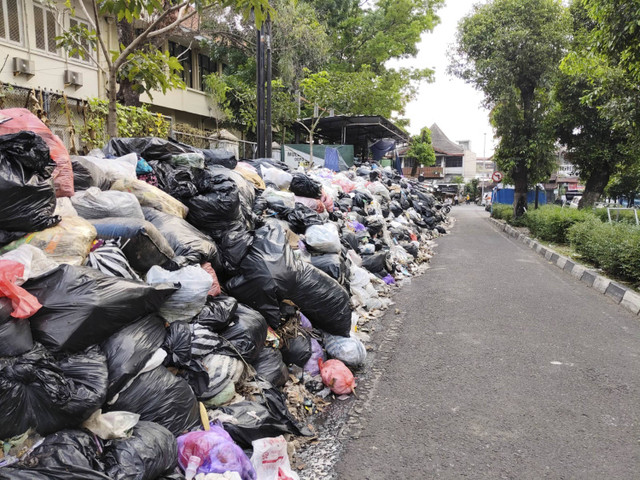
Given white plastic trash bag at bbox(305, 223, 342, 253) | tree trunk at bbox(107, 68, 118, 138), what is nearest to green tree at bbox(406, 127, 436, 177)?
white plastic trash bag at bbox(305, 223, 342, 253)

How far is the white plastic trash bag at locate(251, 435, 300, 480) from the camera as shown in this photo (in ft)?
7.47

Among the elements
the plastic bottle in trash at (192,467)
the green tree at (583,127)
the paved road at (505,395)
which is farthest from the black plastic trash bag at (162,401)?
the green tree at (583,127)

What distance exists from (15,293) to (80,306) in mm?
251

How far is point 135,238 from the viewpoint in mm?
2701

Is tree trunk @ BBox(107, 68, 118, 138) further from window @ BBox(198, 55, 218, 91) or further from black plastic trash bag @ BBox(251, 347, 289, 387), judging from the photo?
window @ BBox(198, 55, 218, 91)

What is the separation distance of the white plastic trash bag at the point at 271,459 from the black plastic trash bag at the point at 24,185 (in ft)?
4.93

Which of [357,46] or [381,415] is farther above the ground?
[357,46]

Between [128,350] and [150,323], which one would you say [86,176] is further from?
[128,350]

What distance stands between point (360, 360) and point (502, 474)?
4.94 feet

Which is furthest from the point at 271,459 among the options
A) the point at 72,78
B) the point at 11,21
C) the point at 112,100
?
the point at 72,78

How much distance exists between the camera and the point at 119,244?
104 inches

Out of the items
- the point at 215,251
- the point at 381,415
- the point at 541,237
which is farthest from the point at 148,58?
the point at 541,237

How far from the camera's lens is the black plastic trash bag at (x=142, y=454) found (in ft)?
5.98

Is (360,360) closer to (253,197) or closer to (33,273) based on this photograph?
(253,197)
